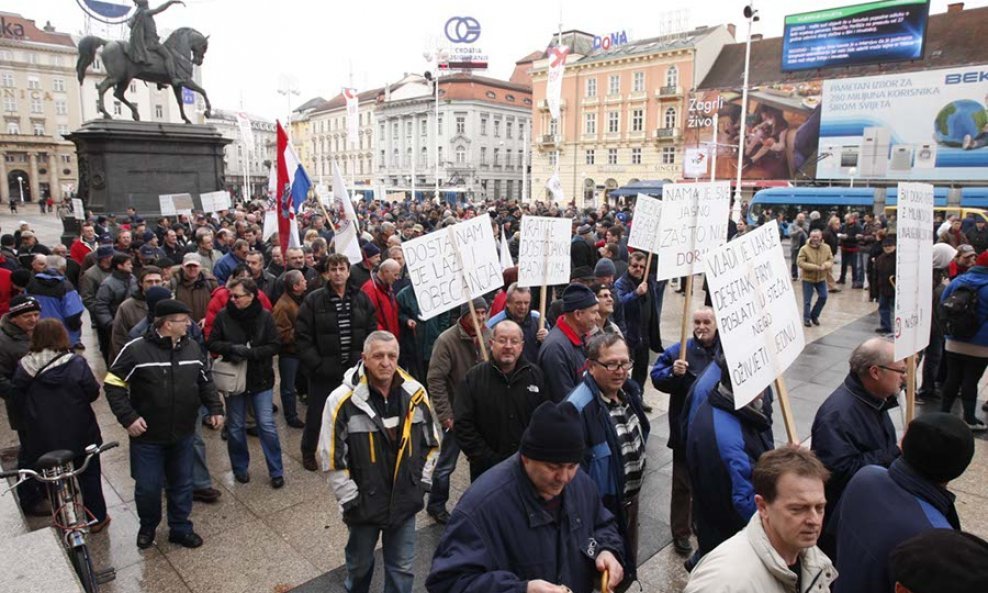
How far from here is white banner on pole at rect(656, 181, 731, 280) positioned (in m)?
5.71

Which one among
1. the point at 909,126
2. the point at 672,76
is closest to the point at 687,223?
the point at 909,126

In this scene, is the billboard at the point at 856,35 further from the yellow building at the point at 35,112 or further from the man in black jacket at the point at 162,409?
the yellow building at the point at 35,112

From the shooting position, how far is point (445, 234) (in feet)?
16.3

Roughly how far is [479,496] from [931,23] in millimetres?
62638

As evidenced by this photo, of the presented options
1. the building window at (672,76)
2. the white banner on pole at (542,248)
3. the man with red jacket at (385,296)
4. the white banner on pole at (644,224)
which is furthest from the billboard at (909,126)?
the man with red jacket at (385,296)

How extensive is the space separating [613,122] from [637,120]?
2.78 metres

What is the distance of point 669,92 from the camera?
5656cm

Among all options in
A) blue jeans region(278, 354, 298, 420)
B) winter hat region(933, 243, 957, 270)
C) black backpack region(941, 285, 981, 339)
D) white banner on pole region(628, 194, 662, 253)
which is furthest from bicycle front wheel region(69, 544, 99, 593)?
winter hat region(933, 243, 957, 270)

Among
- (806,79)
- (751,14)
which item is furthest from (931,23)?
(751,14)

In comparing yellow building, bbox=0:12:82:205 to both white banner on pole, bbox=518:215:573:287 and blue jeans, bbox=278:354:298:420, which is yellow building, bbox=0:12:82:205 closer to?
blue jeans, bbox=278:354:298:420

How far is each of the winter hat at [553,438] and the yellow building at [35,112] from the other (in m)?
92.5

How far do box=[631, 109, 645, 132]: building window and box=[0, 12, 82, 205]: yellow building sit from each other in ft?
228

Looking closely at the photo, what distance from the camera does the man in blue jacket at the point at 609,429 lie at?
313 cm

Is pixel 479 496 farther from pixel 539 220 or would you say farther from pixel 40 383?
pixel 539 220
